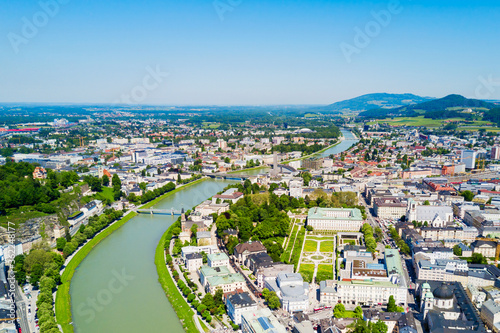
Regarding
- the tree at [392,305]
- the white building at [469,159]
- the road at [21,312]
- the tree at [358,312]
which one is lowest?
the road at [21,312]

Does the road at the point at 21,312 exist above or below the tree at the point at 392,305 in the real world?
below

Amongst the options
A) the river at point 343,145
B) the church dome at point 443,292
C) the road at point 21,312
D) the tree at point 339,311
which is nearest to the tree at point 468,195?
the church dome at point 443,292

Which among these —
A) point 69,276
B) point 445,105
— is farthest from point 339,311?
point 445,105

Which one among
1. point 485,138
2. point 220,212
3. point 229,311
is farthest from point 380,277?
point 485,138

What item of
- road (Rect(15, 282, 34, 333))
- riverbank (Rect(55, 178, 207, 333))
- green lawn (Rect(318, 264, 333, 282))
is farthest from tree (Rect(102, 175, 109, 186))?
→ green lawn (Rect(318, 264, 333, 282))

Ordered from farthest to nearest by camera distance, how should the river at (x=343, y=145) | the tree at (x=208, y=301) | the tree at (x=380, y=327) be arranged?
the river at (x=343, y=145)
the tree at (x=208, y=301)
the tree at (x=380, y=327)

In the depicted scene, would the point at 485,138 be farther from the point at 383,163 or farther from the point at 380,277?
the point at 380,277

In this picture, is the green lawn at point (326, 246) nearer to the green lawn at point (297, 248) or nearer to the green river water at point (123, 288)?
the green lawn at point (297, 248)

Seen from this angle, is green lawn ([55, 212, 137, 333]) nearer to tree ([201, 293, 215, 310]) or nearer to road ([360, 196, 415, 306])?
tree ([201, 293, 215, 310])
